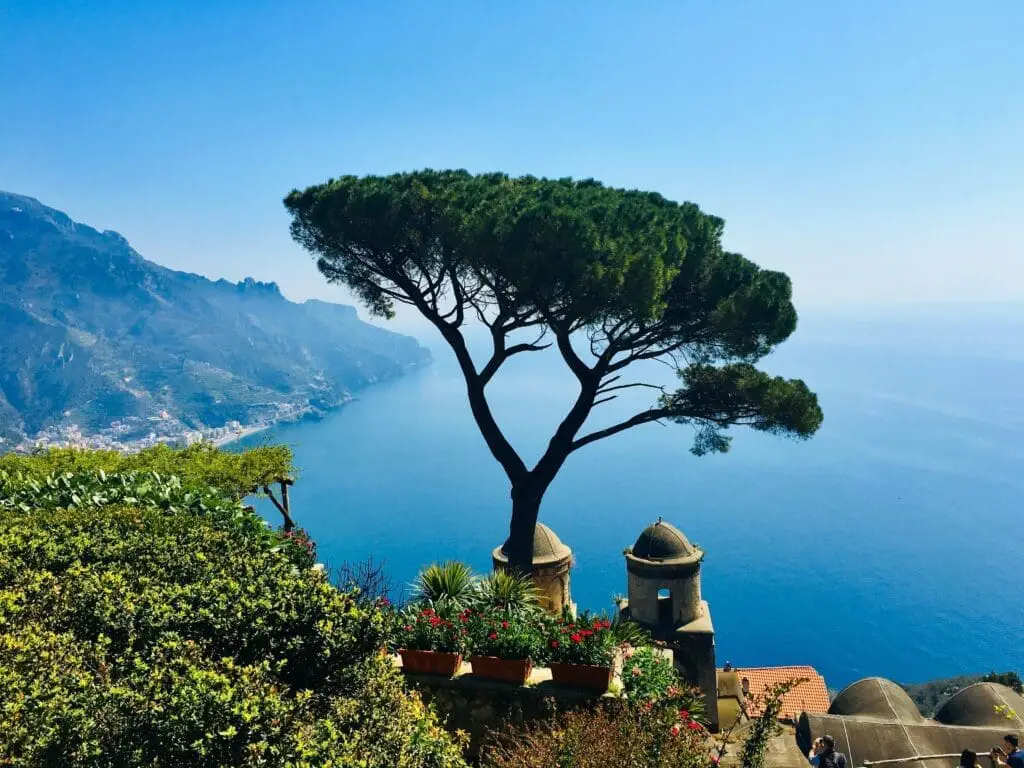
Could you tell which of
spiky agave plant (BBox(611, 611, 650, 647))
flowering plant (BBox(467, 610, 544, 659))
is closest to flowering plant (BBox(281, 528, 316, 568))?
flowering plant (BBox(467, 610, 544, 659))

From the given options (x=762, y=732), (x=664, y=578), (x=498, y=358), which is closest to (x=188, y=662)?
(x=762, y=732)

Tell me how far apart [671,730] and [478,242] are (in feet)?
29.5

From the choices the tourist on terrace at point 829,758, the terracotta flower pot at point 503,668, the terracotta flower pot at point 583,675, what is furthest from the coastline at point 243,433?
the terracotta flower pot at point 583,675

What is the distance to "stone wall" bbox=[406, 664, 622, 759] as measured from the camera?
6129 millimetres

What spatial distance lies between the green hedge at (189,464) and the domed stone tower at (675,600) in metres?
7.68

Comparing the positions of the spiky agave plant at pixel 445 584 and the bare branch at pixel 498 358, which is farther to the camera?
the bare branch at pixel 498 358

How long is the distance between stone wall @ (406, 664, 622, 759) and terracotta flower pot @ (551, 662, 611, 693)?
7 centimetres

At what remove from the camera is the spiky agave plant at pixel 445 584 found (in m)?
8.22

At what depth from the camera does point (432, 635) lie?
21.4ft

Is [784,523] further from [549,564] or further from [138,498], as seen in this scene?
[138,498]

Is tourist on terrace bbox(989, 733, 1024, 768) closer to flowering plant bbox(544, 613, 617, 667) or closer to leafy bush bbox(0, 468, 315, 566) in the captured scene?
flowering plant bbox(544, 613, 617, 667)

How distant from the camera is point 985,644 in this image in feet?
227

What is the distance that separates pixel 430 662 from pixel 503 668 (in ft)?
2.41

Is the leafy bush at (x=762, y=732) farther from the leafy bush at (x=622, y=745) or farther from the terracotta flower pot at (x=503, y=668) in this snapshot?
the terracotta flower pot at (x=503, y=668)
